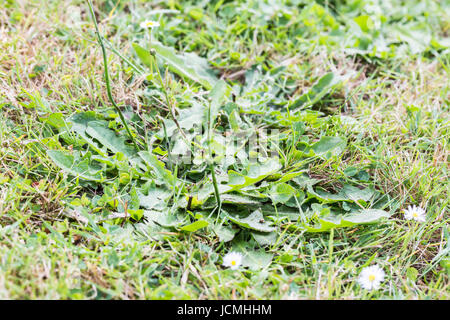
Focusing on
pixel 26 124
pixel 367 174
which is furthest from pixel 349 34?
pixel 26 124

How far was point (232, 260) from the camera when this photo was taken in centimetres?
174

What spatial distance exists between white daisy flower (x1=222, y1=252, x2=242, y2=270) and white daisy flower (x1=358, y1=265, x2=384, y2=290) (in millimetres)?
485

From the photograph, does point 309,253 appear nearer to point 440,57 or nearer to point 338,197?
point 338,197

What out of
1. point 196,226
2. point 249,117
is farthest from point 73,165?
point 249,117

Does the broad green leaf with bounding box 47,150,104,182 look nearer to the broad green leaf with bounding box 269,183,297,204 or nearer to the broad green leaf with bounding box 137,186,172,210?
the broad green leaf with bounding box 137,186,172,210

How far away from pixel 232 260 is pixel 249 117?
91cm

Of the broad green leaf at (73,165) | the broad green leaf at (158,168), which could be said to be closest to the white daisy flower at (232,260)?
the broad green leaf at (158,168)

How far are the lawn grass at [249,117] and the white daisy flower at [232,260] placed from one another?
0.04 metres

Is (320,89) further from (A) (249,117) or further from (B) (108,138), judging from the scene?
(B) (108,138)

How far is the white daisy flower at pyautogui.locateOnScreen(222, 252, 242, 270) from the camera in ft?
5.65

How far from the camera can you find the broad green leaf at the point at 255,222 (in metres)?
1.84

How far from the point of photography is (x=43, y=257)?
1574 mm

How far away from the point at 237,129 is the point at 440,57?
5.25 feet

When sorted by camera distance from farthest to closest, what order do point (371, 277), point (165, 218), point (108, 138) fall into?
point (108, 138) < point (165, 218) < point (371, 277)
